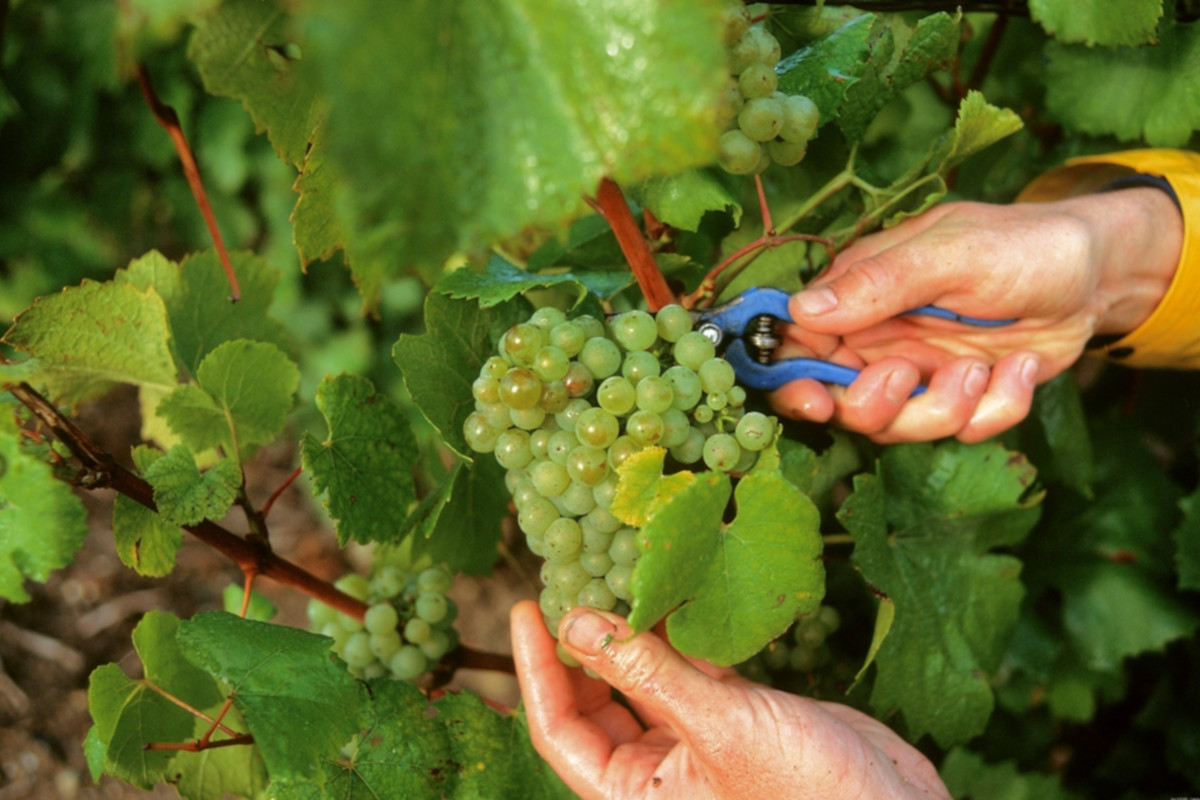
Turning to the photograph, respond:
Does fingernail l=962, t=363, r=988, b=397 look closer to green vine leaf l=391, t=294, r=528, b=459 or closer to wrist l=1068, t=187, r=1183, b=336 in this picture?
wrist l=1068, t=187, r=1183, b=336

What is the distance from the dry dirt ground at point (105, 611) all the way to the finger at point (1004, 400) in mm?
636

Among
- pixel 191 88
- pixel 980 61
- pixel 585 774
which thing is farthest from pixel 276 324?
pixel 191 88

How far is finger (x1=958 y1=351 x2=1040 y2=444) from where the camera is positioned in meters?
1.00

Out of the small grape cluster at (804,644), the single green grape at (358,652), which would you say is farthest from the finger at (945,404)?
the single green grape at (358,652)

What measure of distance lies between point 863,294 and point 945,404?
0.64 feet

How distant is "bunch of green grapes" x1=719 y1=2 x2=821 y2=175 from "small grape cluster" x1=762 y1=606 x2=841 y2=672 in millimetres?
569

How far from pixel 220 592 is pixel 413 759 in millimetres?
1295

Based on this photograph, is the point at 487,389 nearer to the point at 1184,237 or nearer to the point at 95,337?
the point at 95,337

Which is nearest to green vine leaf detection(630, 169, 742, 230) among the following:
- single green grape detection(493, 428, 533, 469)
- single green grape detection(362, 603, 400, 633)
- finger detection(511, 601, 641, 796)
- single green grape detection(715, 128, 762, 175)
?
single green grape detection(715, 128, 762, 175)

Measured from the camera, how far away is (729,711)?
743 millimetres

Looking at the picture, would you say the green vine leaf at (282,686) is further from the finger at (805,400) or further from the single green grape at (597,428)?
the finger at (805,400)

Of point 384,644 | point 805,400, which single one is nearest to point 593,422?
point 805,400

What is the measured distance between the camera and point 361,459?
0.83 m

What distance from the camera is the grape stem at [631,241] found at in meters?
0.72
